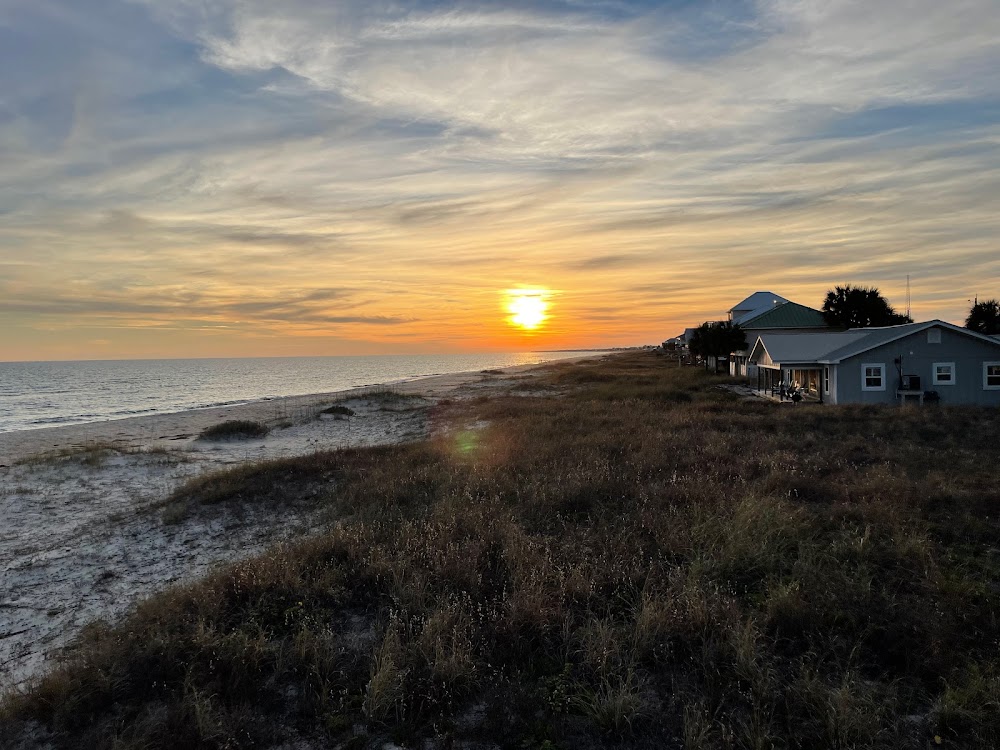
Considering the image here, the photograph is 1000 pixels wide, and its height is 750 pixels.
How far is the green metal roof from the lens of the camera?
54.3 metres

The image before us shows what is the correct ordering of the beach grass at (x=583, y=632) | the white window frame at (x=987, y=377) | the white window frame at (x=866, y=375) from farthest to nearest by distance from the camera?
the white window frame at (x=866, y=375)
the white window frame at (x=987, y=377)
the beach grass at (x=583, y=632)

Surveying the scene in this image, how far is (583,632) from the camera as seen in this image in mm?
5625

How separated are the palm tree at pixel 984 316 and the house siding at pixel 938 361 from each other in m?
49.8

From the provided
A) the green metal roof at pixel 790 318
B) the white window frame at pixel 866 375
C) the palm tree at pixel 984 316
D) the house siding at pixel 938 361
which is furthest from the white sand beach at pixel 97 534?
the palm tree at pixel 984 316

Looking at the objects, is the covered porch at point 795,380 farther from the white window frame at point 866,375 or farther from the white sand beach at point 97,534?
the white sand beach at point 97,534

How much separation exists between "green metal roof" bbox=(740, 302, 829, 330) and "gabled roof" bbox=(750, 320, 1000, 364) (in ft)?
54.1

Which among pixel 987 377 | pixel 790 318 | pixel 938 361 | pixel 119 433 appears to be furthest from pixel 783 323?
pixel 119 433

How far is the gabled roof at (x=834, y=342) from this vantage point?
27875 mm

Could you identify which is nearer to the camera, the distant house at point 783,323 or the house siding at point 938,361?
the house siding at point 938,361

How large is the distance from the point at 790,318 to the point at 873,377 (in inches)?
1108

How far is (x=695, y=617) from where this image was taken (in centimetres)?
567

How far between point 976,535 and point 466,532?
7.96 meters

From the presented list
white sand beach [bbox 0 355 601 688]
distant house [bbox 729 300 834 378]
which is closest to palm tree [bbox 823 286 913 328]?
distant house [bbox 729 300 834 378]

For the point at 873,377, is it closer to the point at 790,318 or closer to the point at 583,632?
the point at 790,318
